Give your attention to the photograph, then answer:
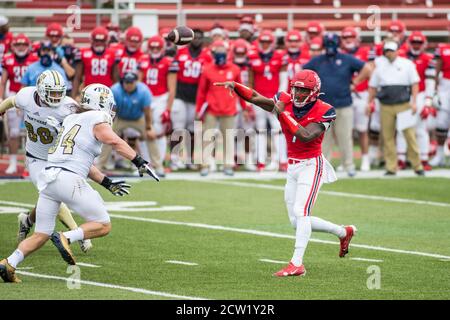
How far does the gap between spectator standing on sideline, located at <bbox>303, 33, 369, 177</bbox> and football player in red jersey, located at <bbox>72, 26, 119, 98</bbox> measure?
3003 millimetres

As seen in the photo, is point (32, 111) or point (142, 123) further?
point (142, 123)

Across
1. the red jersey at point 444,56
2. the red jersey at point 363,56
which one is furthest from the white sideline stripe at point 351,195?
the red jersey at point 444,56

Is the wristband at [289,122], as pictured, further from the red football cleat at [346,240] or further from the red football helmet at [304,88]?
the red football cleat at [346,240]

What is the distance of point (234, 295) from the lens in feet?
27.6

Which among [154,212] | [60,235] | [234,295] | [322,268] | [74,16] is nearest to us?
[234,295]

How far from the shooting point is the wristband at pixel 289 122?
9.52m

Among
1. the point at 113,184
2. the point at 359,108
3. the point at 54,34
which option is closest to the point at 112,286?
the point at 113,184

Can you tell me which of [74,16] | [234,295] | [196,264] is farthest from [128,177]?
[234,295]

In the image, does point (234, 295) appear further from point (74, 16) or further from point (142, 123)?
point (74, 16)

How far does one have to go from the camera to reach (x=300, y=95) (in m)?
9.70

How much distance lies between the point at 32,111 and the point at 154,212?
3.58m

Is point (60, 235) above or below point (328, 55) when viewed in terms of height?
below

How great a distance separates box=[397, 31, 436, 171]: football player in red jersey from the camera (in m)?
18.0

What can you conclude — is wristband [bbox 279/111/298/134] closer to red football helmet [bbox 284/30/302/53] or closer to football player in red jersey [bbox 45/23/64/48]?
red football helmet [bbox 284/30/302/53]
